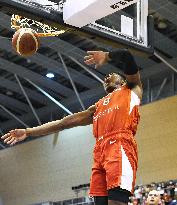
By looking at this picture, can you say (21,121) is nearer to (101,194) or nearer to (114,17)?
(114,17)

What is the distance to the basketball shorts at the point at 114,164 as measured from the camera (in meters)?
3.71

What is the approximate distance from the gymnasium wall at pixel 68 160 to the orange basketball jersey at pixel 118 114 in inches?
382

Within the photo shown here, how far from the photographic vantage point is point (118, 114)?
394 centimetres

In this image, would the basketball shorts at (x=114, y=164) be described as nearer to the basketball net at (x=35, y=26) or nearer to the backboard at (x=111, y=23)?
the backboard at (x=111, y=23)

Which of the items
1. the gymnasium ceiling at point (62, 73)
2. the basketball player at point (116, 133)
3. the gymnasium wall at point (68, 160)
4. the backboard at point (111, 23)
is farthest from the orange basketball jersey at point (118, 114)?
the gymnasium wall at point (68, 160)

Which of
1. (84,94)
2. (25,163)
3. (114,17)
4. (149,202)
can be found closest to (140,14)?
(114,17)

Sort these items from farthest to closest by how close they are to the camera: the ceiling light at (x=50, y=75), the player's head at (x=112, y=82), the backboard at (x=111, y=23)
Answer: the ceiling light at (x=50, y=75), the backboard at (x=111, y=23), the player's head at (x=112, y=82)

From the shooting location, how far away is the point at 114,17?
23.8 ft

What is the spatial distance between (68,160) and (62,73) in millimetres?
2930

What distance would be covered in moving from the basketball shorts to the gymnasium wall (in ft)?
32.2

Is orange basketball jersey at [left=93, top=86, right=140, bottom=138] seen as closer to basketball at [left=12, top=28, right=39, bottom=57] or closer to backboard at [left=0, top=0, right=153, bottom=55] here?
backboard at [left=0, top=0, right=153, bottom=55]

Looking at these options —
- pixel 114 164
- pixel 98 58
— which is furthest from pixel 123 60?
pixel 114 164

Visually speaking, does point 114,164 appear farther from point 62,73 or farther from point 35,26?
point 62,73

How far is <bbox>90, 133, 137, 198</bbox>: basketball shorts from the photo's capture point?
146 inches
